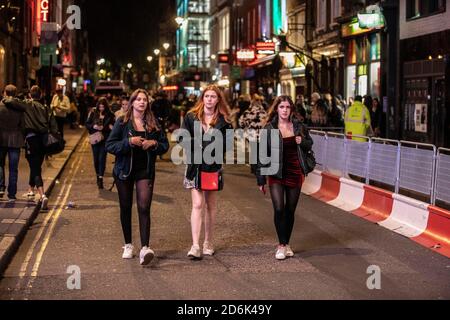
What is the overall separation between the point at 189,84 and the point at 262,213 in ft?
217

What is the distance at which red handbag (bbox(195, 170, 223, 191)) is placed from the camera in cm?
871

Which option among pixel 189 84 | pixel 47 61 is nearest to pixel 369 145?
pixel 47 61

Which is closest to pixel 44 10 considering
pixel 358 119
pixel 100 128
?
pixel 100 128

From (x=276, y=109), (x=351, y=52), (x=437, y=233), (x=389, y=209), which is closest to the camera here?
(x=276, y=109)

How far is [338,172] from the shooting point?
14.4 metres

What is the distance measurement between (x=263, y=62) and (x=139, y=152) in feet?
109

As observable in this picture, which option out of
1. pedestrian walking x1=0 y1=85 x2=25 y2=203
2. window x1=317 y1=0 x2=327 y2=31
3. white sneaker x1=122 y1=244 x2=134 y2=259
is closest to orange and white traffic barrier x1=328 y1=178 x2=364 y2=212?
white sneaker x1=122 y1=244 x2=134 y2=259

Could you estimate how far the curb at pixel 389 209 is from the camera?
32.3ft

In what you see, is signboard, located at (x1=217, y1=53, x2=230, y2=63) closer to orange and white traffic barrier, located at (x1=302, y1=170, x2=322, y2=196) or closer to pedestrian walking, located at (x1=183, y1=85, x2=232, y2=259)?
orange and white traffic barrier, located at (x1=302, y1=170, x2=322, y2=196)

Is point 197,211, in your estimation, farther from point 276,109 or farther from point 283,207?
point 276,109

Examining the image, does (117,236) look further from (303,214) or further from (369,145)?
(369,145)

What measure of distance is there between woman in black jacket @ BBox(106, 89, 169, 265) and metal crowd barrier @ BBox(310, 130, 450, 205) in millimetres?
3541

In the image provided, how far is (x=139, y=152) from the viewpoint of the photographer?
864 centimetres

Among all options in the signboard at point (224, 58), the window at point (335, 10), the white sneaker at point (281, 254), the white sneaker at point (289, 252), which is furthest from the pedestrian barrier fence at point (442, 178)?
the signboard at point (224, 58)
